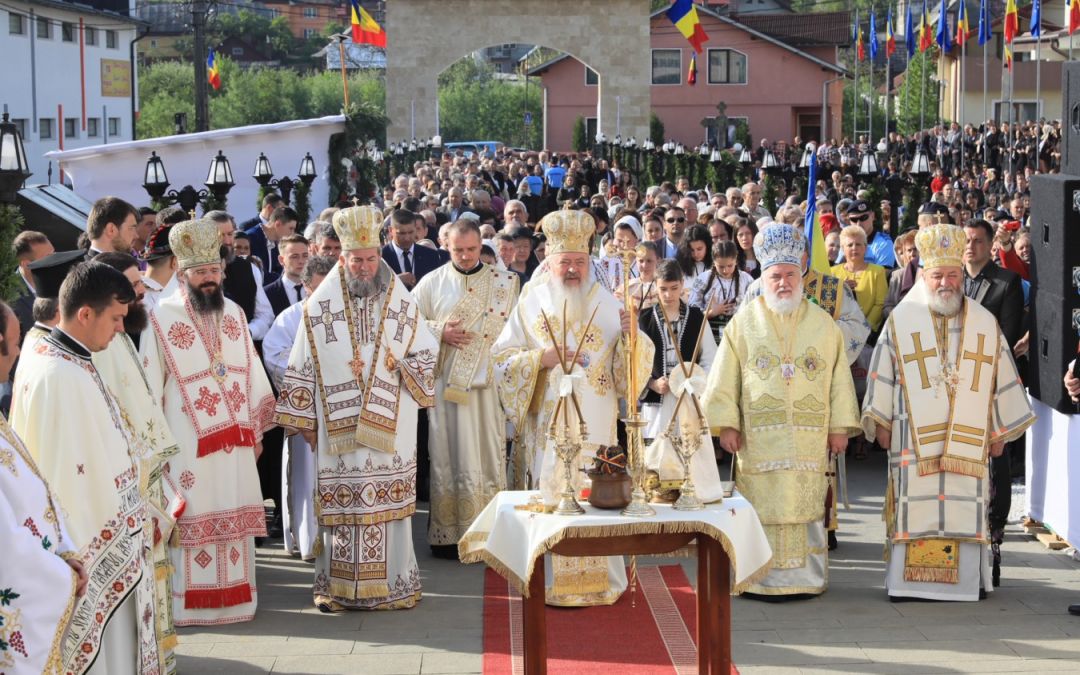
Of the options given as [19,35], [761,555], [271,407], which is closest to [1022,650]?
[761,555]

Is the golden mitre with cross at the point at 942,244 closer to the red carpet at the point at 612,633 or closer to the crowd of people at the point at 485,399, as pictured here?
the crowd of people at the point at 485,399

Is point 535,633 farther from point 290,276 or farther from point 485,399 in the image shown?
point 290,276

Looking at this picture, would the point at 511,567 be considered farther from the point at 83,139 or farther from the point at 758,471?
the point at 83,139

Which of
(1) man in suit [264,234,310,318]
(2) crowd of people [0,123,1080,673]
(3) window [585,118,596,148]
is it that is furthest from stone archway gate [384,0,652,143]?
(2) crowd of people [0,123,1080,673]

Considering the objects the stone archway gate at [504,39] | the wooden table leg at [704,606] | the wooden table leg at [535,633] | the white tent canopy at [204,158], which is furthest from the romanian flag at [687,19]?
the wooden table leg at [535,633]

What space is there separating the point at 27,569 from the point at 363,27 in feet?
112

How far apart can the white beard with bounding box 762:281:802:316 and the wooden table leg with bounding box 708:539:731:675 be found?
2.19m

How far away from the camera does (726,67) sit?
63562 mm

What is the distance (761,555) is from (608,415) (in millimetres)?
2080

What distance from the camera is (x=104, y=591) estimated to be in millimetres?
4910

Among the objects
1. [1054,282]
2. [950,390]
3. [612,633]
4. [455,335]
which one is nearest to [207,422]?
[455,335]

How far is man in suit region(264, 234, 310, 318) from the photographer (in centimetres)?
920

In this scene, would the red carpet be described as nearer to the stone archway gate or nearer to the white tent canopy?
the white tent canopy

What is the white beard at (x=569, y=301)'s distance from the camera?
7402 mm
